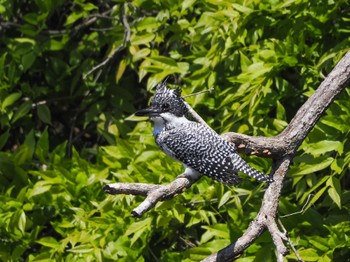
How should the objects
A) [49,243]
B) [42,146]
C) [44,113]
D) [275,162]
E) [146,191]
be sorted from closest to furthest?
[146,191] → [275,162] → [49,243] → [42,146] → [44,113]

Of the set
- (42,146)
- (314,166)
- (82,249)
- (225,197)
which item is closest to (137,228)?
(82,249)

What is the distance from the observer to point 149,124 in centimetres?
392

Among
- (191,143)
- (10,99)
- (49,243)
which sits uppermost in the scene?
(191,143)

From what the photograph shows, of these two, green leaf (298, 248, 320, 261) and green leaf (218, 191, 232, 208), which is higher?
green leaf (218, 191, 232, 208)

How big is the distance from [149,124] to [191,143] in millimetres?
808

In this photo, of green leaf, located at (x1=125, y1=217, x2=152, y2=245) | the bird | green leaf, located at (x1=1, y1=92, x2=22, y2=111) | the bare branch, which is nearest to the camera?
the bare branch

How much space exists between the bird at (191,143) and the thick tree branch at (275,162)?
0.21 ft

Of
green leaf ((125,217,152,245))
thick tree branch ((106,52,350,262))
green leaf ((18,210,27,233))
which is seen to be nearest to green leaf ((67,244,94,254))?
green leaf ((125,217,152,245))

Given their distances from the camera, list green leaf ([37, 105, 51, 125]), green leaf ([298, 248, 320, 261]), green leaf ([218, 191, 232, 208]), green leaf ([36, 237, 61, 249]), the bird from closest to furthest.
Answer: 1. the bird
2. green leaf ([298, 248, 320, 261])
3. green leaf ([218, 191, 232, 208])
4. green leaf ([36, 237, 61, 249])
5. green leaf ([37, 105, 51, 125])

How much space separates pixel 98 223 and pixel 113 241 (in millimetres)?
91

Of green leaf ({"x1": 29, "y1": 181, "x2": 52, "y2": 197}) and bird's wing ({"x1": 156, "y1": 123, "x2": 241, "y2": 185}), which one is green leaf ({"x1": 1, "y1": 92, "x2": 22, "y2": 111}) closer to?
green leaf ({"x1": 29, "y1": 181, "x2": 52, "y2": 197})

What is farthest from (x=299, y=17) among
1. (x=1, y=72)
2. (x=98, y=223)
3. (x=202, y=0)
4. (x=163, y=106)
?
(x=1, y=72)

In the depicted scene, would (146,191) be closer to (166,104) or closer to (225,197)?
(166,104)

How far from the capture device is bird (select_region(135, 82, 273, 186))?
2992 millimetres
